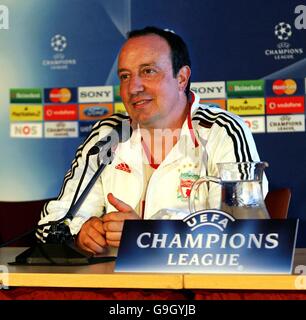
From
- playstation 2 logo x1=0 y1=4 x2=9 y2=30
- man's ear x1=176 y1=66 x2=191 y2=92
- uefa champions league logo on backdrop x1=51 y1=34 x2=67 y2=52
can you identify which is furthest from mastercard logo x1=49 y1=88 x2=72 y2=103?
man's ear x1=176 y1=66 x2=191 y2=92

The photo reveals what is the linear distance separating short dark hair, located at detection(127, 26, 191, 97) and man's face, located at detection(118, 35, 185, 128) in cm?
2

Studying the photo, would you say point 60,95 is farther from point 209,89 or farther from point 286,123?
point 286,123

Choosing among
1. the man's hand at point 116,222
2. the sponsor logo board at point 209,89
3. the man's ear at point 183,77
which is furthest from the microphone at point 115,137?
the sponsor logo board at point 209,89

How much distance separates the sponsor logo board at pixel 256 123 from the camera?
3.83 metres

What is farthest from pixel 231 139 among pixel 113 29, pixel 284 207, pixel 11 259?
pixel 113 29

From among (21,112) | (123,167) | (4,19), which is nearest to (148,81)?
(123,167)

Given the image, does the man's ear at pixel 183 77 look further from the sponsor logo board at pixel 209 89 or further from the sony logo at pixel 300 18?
the sony logo at pixel 300 18

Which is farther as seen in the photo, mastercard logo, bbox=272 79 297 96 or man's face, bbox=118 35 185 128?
mastercard logo, bbox=272 79 297 96

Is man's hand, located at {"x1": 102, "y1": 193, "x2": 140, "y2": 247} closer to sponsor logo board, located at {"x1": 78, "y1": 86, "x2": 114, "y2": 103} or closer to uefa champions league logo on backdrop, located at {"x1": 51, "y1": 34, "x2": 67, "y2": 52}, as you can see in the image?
sponsor logo board, located at {"x1": 78, "y1": 86, "x2": 114, "y2": 103}

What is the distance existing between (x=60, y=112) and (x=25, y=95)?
22 centimetres

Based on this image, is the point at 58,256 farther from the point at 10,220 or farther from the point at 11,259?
the point at 10,220

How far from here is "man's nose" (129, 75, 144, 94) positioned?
2.55 m

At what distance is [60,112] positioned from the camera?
409 centimetres

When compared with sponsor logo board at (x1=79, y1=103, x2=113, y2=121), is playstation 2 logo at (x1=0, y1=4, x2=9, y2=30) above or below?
above
